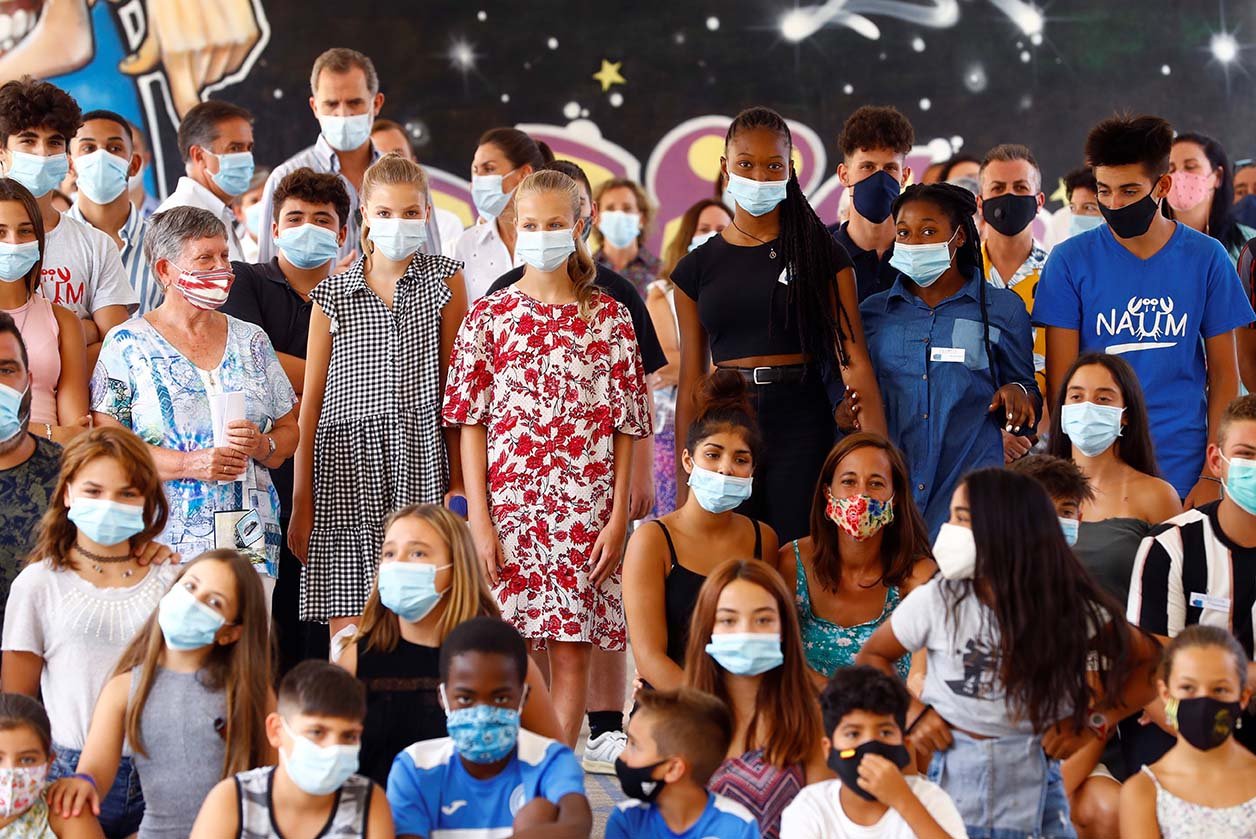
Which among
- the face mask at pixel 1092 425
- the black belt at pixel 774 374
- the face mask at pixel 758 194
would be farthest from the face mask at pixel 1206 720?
the face mask at pixel 758 194

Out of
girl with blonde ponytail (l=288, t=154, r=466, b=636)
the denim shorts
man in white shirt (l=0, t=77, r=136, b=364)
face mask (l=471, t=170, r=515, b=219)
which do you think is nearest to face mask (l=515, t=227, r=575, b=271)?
girl with blonde ponytail (l=288, t=154, r=466, b=636)

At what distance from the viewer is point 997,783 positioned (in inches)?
140

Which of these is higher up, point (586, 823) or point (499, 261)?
point (499, 261)

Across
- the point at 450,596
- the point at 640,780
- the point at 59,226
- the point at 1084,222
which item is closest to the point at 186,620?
the point at 450,596

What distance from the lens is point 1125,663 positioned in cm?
363

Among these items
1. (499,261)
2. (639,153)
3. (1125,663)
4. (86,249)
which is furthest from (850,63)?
(1125,663)

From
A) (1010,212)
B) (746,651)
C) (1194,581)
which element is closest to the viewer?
(746,651)

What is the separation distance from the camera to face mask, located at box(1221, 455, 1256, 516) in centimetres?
398

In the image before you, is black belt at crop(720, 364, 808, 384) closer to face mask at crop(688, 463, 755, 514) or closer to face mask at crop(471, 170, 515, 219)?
face mask at crop(688, 463, 755, 514)

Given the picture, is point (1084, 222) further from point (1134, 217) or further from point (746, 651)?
point (746, 651)

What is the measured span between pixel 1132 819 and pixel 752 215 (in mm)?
2000

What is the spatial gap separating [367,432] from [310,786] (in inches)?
57.9

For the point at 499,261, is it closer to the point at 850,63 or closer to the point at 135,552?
the point at 135,552

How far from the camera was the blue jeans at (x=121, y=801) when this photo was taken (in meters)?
3.77
